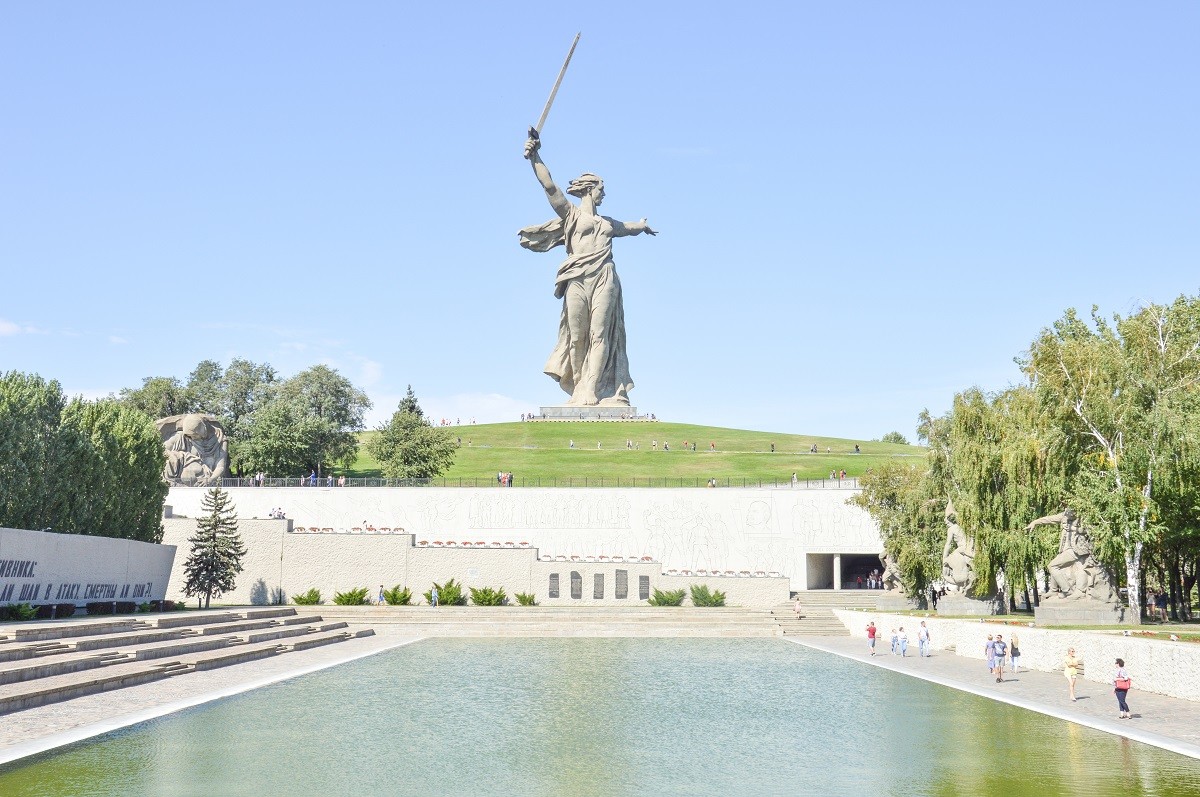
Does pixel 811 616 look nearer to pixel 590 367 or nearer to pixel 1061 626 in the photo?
pixel 1061 626

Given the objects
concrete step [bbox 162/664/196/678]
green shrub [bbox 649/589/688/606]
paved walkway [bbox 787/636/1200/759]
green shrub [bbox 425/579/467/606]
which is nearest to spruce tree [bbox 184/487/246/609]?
green shrub [bbox 425/579/467/606]

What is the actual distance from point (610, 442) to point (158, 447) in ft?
134

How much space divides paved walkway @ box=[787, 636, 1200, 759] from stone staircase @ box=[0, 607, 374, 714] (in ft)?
52.0

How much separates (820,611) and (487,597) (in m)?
13.7

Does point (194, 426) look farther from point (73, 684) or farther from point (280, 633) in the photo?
point (73, 684)

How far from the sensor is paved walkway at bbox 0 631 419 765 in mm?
14344

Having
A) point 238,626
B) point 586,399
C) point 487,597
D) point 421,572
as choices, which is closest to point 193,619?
point 238,626

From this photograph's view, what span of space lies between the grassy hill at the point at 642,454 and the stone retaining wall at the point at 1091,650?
3498 cm

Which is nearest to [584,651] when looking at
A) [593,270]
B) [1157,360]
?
[1157,360]

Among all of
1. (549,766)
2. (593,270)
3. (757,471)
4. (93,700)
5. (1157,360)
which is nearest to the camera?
(549,766)

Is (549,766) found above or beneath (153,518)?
beneath

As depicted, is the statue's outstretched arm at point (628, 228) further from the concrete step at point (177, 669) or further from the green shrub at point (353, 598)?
the concrete step at point (177, 669)

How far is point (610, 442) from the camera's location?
267 ft

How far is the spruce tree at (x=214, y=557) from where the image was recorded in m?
43.3
